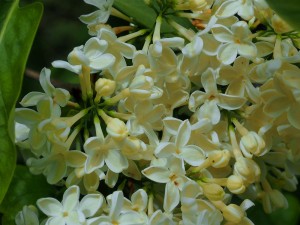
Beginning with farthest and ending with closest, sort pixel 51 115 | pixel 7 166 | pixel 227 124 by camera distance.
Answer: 1. pixel 227 124
2. pixel 51 115
3. pixel 7 166

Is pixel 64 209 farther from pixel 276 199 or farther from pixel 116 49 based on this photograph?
pixel 276 199

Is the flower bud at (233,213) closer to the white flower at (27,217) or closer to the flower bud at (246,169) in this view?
the flower bud at (246,169)

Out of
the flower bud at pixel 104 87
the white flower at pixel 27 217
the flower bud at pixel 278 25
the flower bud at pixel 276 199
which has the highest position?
the flower bud at pixel 278 25

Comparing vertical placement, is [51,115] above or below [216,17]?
below

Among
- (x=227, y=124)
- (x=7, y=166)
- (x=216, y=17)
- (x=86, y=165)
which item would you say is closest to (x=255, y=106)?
(x=227, y=124)

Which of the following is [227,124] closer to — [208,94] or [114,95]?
[208,94]

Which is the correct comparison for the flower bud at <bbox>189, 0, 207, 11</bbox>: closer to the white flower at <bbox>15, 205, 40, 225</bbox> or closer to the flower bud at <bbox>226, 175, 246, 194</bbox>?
the flower bud at <bbox>226, 175, 246, 194</bbox>

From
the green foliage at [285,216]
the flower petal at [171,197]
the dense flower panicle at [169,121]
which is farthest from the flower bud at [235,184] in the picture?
the green foliage at [285,216]
